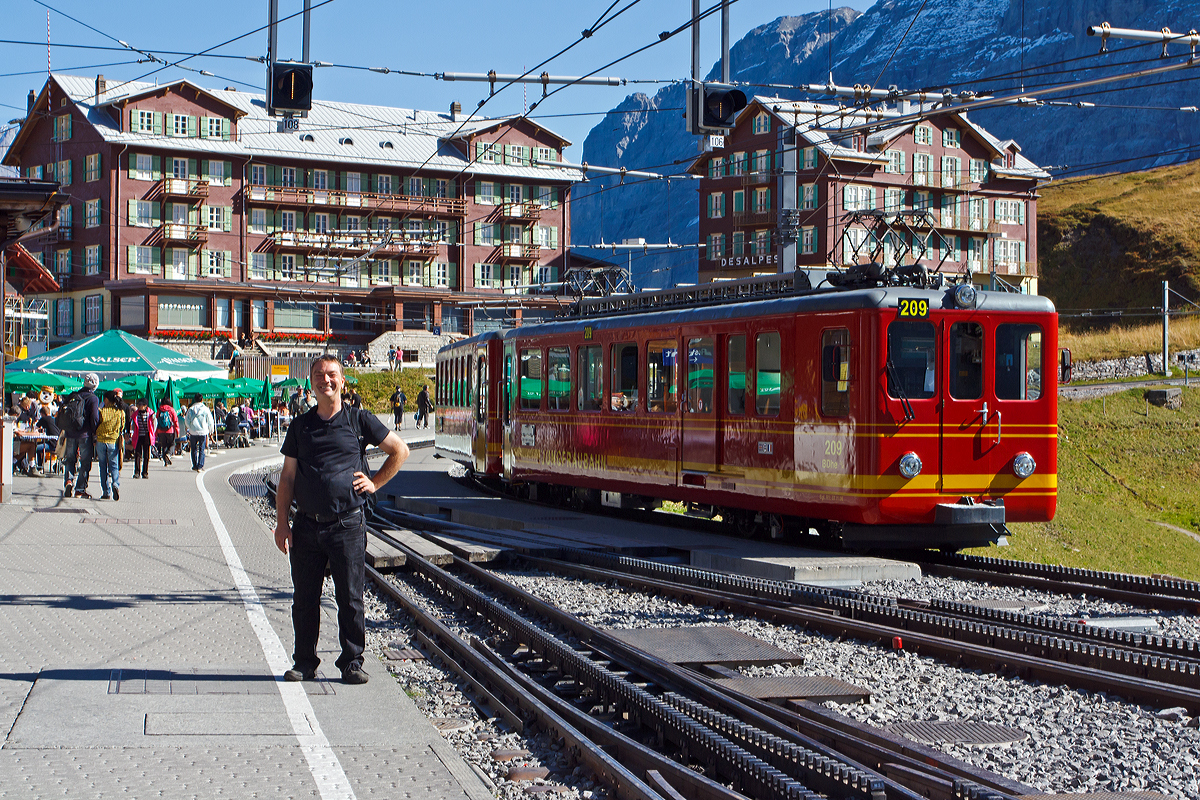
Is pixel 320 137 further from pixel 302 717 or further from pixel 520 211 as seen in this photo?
pixel 302 717

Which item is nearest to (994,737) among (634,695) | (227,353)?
(634,695)

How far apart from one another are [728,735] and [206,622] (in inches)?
181

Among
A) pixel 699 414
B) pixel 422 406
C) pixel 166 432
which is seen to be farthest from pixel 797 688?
pixel 422 406

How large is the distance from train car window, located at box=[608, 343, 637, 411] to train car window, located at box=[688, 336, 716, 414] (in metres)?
1.55

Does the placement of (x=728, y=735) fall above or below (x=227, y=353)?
below

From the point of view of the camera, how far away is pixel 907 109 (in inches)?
2901

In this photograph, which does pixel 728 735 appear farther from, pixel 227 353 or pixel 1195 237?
pixel 1195 237

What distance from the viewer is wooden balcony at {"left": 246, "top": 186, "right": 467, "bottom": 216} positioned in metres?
75.6

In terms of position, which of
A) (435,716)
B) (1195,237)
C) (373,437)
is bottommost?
(435,716)

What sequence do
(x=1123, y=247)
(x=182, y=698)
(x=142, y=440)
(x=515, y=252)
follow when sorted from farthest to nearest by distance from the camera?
(x=1123, y=247), (x=515, y=252), (x=142, y=440), (x=182, y=698)

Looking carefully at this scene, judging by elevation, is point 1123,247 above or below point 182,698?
above

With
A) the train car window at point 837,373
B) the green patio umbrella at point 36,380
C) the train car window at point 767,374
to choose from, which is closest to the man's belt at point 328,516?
the train car window at point 837,373

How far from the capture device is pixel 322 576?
7.56 meters

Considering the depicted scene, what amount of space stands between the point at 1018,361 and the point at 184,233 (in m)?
65.4
